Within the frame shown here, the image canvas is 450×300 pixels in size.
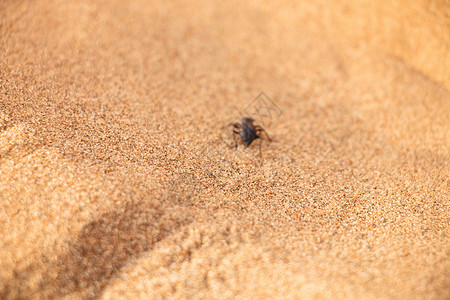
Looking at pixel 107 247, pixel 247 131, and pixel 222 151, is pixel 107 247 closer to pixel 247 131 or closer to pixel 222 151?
pixel 222 151

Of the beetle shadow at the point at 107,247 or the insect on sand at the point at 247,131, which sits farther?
the insect on sand at the point at 247,131

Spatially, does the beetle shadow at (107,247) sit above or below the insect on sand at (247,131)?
below

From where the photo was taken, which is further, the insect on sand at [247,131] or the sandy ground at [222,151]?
the insect on sand at [247,131]

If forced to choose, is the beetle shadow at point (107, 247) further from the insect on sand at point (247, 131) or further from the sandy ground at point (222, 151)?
the insect on sand at point (247, 131)

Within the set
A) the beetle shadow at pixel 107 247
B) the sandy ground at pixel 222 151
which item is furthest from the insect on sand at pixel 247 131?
the beetle shadow at pixel 107 247

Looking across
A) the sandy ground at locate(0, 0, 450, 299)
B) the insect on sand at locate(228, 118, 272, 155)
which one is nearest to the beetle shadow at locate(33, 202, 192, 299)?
the sandy ground at locate(0, 0, 450, 299)

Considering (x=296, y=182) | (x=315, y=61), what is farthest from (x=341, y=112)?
(x=296, y=182)
